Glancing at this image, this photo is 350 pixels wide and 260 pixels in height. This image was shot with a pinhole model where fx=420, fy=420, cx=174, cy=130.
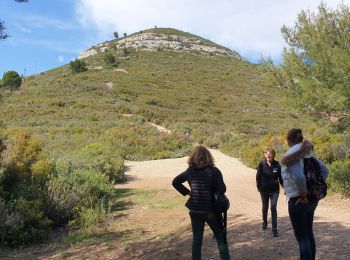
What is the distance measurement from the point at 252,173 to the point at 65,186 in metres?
9.15

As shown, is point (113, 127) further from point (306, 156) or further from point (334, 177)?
point (306, 156)

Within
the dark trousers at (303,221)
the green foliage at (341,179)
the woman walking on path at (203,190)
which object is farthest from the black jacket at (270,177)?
the green foliage at (341,179)

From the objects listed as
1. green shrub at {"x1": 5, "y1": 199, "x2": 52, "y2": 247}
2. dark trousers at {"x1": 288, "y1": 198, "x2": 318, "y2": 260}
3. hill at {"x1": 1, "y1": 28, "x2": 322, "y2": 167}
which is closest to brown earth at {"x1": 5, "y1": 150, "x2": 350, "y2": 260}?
green shrub at {"x1": 5, "y1": 199, "x2": 52, "y2": 247}

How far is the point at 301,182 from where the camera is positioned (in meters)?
4.34

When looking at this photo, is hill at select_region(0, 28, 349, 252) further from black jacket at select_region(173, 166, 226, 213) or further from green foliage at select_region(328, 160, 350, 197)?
black jacket at select_region(173, 166, 226, 213)

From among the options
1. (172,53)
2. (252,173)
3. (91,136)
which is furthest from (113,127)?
(172,53)

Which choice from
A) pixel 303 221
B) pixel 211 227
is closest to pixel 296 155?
pixel 303 221

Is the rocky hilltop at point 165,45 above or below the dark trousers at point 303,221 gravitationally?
above

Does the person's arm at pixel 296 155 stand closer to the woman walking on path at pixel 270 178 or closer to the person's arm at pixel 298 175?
the person's arm at pixel 298 175

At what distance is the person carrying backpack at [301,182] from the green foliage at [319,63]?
5169 millimetres

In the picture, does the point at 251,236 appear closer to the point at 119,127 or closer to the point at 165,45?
the point at 119,127

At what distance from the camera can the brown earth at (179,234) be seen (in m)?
5.98

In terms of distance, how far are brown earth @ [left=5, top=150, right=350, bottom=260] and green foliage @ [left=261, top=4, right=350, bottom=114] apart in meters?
2.58

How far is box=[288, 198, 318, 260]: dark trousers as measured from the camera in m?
4.42
